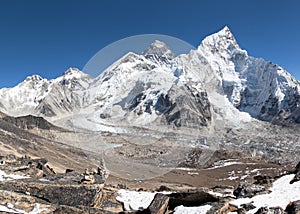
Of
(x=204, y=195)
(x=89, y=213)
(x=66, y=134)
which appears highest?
(x=66, y=134)

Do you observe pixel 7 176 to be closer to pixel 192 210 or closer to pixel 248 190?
pixel 192 210

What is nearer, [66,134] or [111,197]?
[111,197]

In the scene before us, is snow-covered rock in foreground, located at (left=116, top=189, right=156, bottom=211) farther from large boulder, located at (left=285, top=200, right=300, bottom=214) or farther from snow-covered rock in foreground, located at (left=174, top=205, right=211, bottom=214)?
large boulder, located at (left=285, top=200, right=300, bottom=214)

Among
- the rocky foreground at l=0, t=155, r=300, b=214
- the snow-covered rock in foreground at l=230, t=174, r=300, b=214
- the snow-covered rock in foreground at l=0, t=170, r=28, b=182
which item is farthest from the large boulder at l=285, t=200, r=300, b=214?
the snow-covered rock in foreground at l=0, t=170, r=28, b=182

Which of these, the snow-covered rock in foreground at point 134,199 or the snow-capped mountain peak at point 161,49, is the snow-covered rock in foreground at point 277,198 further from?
the snow-capped mountain peak at point 161,49

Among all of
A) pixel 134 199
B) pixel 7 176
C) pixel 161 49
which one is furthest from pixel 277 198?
pixel 161 49

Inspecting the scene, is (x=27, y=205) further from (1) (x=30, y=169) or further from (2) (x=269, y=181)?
(2) (x=269, y=181)

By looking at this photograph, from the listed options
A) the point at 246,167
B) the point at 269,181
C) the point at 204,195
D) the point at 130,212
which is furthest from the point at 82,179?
the point at 246,167

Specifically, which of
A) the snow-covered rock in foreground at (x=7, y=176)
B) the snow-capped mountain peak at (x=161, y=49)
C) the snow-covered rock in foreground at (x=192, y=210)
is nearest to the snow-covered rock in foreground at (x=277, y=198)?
the snow-covered rock in foreground at (x=192, y=210)
